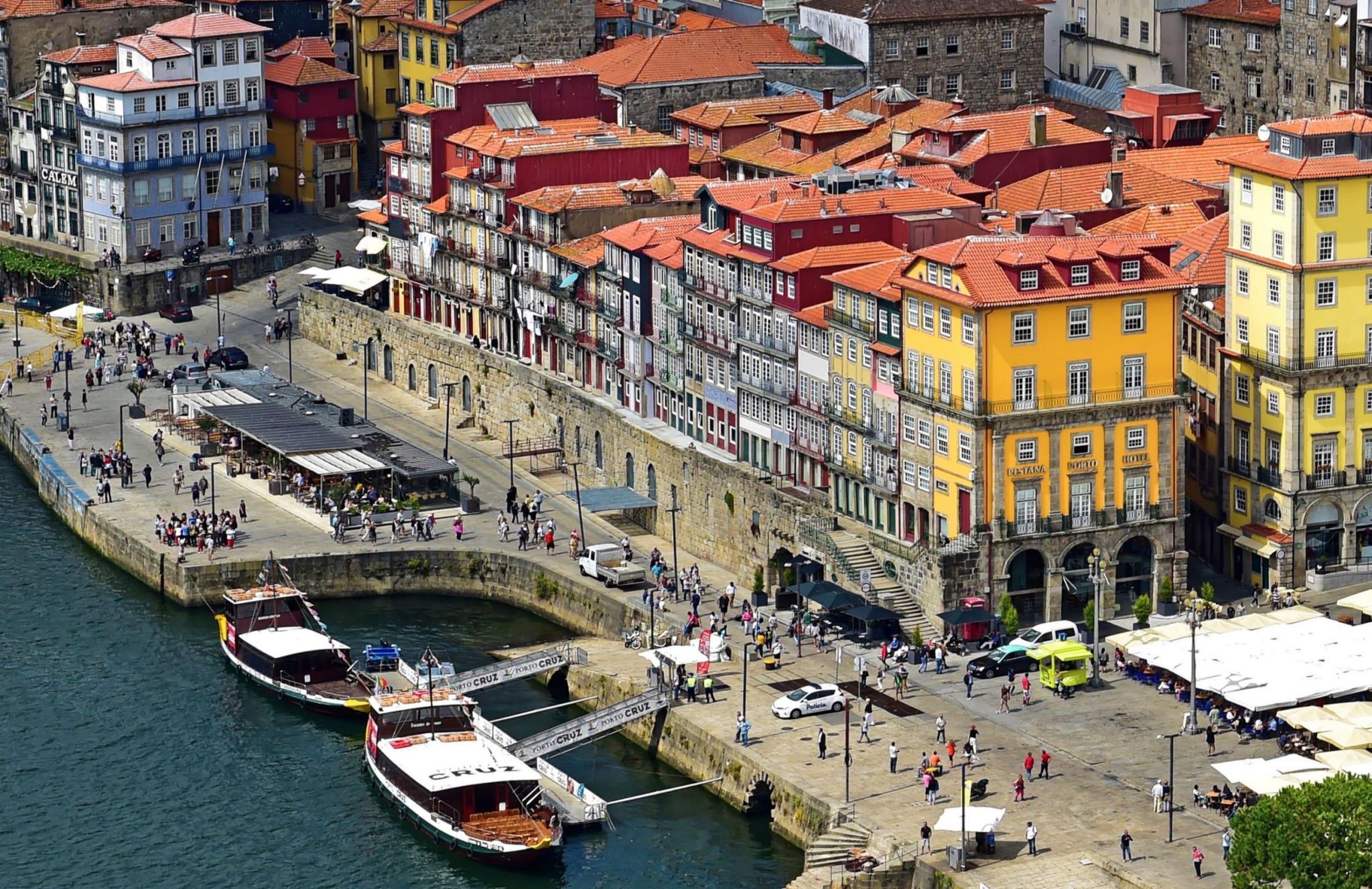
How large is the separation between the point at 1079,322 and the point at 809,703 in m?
21.5

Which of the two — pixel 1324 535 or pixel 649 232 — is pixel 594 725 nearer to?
pixel 1324 535

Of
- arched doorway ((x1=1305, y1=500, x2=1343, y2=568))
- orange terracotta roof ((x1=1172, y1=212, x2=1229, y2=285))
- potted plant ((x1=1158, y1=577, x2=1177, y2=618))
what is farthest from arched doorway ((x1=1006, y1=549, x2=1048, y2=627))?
orange terracotta roof ((x1=1172, y1=212, x2=1229, y2=285))

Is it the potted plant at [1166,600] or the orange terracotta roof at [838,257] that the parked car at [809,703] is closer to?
the potted plant at [1166,600]

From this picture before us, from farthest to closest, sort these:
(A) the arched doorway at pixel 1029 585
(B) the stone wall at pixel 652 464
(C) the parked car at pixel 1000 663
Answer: (B) the stone wall at pixel 652 464 → (A) the arched doorway at pixel 1029 585 → (C) the parked car at pixel 1000 663

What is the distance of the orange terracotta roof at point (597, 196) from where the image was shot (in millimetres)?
195750

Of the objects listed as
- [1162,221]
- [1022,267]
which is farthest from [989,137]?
[1022,267]

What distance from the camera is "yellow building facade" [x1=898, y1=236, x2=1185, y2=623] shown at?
156500 mm

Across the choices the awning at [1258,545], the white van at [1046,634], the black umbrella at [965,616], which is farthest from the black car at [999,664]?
the awning at [1258,545]

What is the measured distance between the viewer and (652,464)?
18062cm

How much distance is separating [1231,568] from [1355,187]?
1905 cm

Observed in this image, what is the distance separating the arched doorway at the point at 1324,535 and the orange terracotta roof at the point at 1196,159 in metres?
31.9

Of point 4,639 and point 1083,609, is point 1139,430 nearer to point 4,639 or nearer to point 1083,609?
point 1083,609

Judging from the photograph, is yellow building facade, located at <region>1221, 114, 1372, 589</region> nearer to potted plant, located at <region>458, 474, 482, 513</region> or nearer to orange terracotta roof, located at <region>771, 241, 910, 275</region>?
orange terracotta roof, located at <region>771, 241, 910, 275</region>

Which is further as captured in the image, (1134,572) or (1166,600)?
(1134,572)
